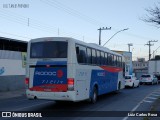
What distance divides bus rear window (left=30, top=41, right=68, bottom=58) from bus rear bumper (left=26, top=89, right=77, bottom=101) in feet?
5.52

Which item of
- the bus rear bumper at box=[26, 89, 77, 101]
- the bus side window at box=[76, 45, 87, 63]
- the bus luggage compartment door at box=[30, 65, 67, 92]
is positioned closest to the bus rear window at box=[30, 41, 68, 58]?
the bus luggage compartment door at box=[30, 65, 67, 92]

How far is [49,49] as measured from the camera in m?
14.4

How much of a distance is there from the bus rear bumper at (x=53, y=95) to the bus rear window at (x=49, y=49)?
1683 mm

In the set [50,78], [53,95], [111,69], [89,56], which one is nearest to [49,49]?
[50,78]

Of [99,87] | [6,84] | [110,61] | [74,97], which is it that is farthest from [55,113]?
[6,84]

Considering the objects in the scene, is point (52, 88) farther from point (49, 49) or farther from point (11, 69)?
point (11, 69)

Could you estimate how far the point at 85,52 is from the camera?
1573 centimetres

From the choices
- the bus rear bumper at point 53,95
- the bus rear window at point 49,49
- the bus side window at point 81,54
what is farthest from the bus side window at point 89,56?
the bus rear bumper at point 53,95

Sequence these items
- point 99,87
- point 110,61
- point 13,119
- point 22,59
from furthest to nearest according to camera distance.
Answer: point 22,59 → point 110,61 → point 99,87 → point 13,119

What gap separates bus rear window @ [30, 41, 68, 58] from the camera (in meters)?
14.2

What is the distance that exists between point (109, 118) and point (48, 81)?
3554 mm

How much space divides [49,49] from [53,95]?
2.14 metres

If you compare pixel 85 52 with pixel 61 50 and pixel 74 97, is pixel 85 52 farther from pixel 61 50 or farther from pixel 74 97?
pixel 74 97

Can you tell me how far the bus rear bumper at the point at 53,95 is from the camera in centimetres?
1367
